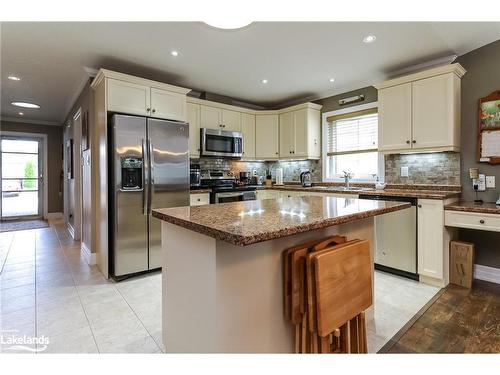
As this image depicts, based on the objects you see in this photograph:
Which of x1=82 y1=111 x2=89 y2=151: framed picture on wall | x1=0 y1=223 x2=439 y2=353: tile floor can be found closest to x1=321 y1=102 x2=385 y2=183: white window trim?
x1=0 y1=223 x2=439 y2=353: tile floor

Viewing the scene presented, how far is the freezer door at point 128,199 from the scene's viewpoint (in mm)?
2955

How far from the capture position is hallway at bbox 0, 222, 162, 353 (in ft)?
6.19

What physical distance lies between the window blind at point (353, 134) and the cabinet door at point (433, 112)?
823mm

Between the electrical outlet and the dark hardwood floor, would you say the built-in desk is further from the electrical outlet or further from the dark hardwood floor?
the dark hardwood floor

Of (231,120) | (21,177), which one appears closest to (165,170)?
(231,120)

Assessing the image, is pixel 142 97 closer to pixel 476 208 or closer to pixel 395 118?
pixel 395 118

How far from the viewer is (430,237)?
9.27 ft

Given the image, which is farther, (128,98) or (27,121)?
(27,121)

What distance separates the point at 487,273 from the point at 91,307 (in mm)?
3989

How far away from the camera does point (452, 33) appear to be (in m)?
2.66

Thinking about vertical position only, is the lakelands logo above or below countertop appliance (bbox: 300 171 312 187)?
below

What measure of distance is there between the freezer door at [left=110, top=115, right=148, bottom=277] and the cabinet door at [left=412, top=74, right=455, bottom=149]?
3152 millimetres

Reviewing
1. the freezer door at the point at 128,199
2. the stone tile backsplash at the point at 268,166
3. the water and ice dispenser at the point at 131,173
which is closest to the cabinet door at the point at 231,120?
the stone tile backsplash at the point at 268,166
